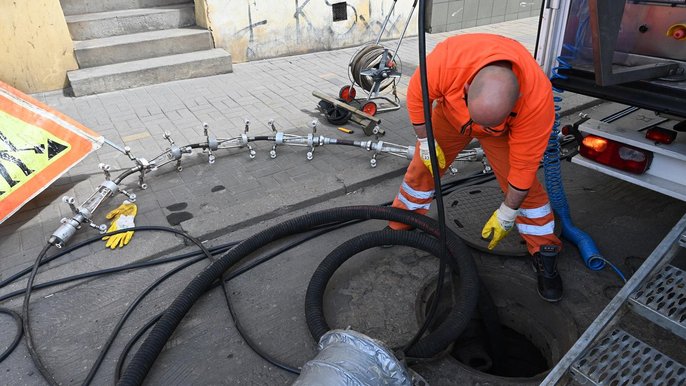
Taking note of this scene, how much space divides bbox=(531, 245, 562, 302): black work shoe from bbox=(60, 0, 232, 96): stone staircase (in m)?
5.74

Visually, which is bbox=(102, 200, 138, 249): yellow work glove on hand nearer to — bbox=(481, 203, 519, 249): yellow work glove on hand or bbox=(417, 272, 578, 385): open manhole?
bbox=(417, 272, 578, 385): open manhole

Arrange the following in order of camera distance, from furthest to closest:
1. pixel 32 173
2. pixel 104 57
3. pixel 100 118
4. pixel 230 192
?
1. pixel 104 57
2. pixel 100 118
3. pixel 230 192
4. pixel 32 173

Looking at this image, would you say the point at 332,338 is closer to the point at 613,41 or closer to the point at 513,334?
the point at 513,334

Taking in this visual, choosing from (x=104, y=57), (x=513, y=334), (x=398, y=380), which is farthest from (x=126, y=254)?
(x=104, y=57)

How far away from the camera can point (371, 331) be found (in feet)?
8.50

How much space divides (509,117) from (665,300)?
1.13 meters

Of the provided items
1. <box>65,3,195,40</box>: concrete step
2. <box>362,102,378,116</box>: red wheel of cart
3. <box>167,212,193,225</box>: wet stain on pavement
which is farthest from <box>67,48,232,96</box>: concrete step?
<box>167,212,193,225</box>: wet stain on pavement

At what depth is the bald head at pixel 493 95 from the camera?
2039 mm

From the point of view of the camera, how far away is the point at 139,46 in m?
6.61

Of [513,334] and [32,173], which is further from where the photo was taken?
[32,173]

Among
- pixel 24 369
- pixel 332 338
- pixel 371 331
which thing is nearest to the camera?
pixel 332 338

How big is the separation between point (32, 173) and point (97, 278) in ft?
3.76

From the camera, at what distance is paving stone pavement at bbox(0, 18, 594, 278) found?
3.61m

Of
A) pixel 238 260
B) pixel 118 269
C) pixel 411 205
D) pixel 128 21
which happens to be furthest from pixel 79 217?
pixel 128 21
